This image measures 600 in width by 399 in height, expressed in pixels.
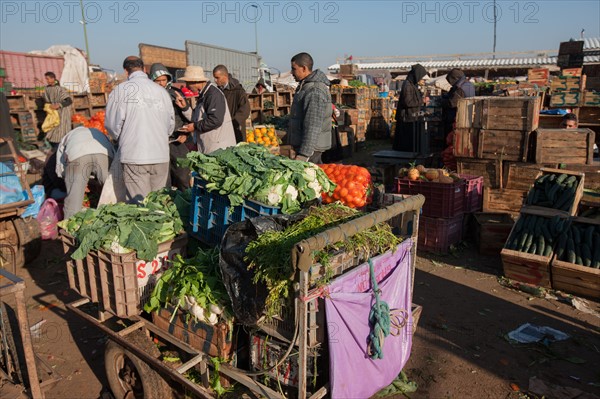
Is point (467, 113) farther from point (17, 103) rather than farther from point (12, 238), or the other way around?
point (17, 103)

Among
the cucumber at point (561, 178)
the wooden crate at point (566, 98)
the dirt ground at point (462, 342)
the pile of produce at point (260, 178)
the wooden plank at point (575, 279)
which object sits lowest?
the dirt ground at point (462, 342)

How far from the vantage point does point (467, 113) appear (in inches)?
298

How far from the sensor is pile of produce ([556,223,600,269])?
5.25 m

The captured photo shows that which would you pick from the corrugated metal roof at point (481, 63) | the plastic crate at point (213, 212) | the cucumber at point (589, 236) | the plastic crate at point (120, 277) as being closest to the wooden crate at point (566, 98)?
the cucumber at point (589, 236)

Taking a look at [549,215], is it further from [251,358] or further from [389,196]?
[251,358]

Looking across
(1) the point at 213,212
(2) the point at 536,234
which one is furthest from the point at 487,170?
(1) the point at 213,212

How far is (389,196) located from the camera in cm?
490

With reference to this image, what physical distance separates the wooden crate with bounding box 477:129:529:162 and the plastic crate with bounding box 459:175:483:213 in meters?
0.47

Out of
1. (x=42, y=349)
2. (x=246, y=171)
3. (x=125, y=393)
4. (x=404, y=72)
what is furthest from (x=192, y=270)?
(x=404, y=72)

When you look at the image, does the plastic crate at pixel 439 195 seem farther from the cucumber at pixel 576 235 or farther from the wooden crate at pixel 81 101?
the wooden crate at pixel 81 101

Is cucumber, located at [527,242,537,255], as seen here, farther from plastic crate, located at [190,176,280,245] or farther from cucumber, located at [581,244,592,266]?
plastic crate, located at [190,176,280,245]

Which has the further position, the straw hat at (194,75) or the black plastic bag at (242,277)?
the straw hat at (194,75)

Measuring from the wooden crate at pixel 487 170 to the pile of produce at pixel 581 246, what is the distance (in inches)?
75.5

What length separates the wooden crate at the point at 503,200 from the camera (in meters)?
7.23
